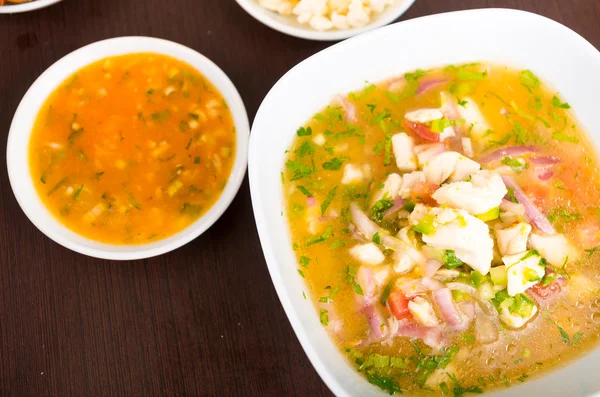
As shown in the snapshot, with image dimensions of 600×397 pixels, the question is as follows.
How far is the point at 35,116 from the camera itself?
226 cm

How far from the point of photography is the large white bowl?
1775 mm

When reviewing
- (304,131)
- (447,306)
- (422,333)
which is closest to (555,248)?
(447,306)

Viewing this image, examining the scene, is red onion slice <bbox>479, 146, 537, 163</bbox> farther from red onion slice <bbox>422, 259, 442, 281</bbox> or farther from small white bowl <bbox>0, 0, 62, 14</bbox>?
small white bowl <bbox>0, 0, 62, 14</bbox>

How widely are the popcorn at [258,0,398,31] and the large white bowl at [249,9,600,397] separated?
0.33 meters

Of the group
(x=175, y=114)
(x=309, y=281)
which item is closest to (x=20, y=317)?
(x=175, y=114)

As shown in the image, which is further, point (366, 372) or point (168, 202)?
point (168, 202)

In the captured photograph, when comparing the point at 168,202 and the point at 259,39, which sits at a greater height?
the point at 259,39

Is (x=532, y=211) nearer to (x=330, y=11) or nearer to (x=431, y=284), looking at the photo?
(x=431, y=284)

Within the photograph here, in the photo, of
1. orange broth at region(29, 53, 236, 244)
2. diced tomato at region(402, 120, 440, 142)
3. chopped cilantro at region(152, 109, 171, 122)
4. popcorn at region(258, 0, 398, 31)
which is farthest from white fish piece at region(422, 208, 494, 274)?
chopped cilantro at region(152, 109, 171, 122)

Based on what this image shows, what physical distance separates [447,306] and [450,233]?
0.29m

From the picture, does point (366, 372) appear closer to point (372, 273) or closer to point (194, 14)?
point (372, 273)

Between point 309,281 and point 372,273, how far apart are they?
23 centimetres

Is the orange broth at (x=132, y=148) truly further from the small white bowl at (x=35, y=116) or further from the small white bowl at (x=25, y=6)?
the small white bowl at (x=25, y=6)

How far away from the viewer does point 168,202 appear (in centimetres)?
217
